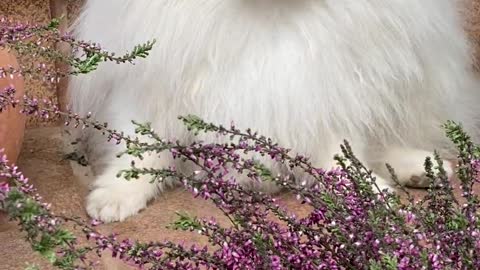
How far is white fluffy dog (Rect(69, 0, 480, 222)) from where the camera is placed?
1.41m

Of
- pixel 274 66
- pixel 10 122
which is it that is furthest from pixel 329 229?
pixel 10 122

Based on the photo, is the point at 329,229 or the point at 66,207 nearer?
the point at 329,229

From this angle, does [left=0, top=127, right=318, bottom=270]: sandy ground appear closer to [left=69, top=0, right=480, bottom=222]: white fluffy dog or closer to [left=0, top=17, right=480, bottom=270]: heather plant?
[left=69, top=0, right=480, bottom=222]: white fluffy dog

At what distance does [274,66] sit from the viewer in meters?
1.42

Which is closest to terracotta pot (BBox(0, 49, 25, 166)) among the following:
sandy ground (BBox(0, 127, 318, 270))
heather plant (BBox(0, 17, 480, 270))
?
sandy ground (BBox(0, 127, 318, 270))

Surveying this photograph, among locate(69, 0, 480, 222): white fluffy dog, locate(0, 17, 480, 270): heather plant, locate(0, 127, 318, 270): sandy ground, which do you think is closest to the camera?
locate(0, 17, 480, 270): heather plant

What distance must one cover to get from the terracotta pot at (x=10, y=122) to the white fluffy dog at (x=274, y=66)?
0.56 ft

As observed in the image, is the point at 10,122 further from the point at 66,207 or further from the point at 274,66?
the point at 274,66

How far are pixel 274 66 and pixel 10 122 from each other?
1.59ft

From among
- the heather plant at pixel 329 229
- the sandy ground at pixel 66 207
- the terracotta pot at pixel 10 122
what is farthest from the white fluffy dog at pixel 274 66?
the heather plant at pixel 329 229

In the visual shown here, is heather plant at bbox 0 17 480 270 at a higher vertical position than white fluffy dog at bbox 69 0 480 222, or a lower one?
lower

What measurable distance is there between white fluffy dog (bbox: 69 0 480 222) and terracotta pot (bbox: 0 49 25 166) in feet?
0.56

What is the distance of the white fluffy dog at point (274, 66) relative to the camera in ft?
4.64

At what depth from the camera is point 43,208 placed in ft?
1.78
